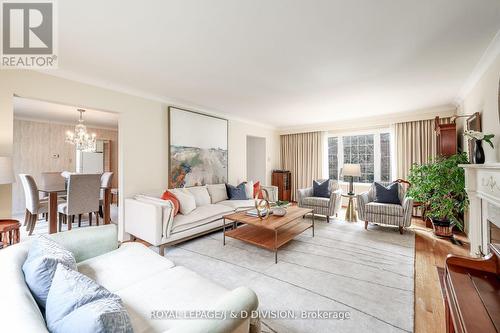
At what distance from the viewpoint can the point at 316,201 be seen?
4559 mm

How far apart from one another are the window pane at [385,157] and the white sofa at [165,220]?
375 cm

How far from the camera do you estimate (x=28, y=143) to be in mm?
5230

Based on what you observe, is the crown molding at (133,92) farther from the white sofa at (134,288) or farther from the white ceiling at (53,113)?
the white sofa at (134,288)

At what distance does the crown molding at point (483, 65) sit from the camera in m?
2.11

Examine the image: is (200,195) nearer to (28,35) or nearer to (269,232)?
(269,232)

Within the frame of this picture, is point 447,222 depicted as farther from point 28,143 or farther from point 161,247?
point 28,143

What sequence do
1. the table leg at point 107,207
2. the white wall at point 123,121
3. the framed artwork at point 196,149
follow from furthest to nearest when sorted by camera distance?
the framed artwork at point 196,149
the table leg at point 107,207
the white wall at point 123,121

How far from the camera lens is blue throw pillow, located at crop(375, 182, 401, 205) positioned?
398 cm

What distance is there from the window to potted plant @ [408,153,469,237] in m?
1.74

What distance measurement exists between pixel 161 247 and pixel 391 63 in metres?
3.64

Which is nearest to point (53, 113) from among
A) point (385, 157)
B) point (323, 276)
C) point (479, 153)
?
point (323, 276)

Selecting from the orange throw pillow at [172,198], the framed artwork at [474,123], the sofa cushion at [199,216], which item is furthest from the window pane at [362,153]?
the orange throw pillow at [172,198]

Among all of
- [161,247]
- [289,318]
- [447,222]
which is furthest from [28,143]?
[447,222]

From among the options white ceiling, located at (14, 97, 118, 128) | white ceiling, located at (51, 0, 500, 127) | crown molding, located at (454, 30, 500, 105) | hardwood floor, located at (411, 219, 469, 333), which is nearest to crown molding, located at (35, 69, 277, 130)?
white ceiling, located at (51, 0, 500, 127)
